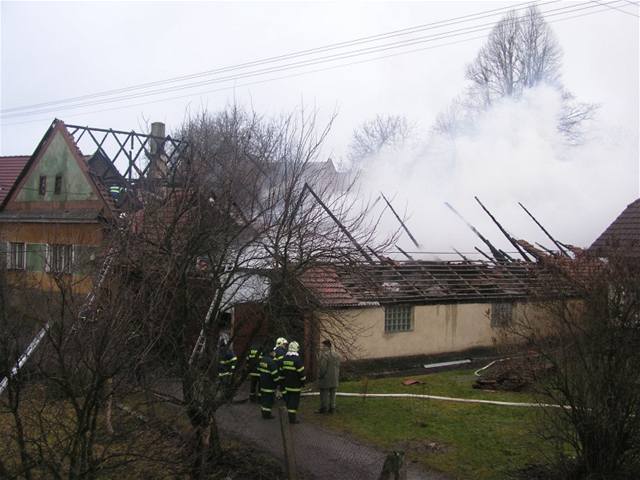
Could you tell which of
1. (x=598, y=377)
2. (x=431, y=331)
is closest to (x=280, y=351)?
(x=598, y=377)

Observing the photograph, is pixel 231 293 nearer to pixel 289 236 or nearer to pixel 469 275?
pixel 289 236

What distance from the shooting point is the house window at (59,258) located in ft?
18.6

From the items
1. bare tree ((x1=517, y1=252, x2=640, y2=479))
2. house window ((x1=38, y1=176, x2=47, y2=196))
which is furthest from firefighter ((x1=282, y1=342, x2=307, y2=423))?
house window ((x1=38, y1=176, x2=47, y2=196))

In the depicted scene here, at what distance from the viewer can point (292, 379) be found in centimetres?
1041

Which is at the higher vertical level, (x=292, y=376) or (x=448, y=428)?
(x=292, y=376)

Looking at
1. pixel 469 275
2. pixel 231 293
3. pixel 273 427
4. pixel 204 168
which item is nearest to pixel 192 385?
pixel 231 293

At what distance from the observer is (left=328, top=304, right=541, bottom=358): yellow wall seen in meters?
15.1

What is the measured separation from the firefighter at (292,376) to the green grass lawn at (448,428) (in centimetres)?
70

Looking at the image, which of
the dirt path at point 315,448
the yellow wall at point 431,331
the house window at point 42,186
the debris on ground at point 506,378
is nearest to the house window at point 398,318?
the yellow wall at point 431,331

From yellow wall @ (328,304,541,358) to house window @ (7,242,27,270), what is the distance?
11.2 m

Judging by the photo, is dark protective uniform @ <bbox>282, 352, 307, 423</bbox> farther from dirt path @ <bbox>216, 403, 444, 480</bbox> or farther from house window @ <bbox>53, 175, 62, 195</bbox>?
house window @ <bbox>53, 175, 62, 195</bbox>

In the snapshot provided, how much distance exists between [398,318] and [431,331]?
49.9 inches

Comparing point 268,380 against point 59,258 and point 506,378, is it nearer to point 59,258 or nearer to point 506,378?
point 59,258

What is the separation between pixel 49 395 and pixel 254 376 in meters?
7.29
